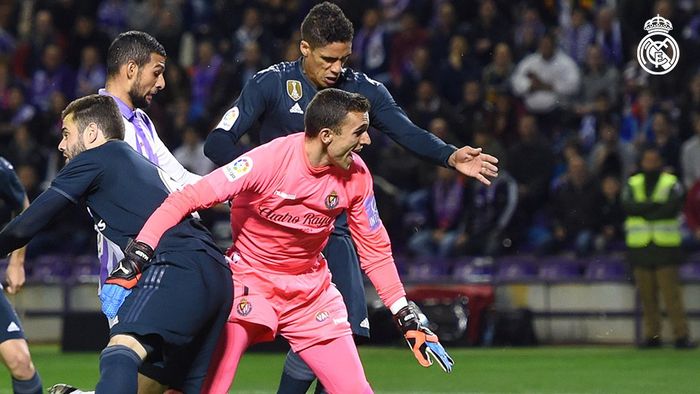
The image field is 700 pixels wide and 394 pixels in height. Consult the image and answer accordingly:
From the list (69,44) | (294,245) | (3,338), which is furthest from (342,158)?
(69,44)

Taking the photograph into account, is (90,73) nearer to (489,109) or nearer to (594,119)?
(489,109)

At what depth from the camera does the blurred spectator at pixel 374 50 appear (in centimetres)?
1756

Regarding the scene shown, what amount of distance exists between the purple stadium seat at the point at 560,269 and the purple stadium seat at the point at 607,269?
0.13m

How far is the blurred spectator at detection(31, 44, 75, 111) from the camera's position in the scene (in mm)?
19219

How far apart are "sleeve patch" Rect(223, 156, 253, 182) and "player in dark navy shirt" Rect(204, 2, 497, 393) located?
948 mm

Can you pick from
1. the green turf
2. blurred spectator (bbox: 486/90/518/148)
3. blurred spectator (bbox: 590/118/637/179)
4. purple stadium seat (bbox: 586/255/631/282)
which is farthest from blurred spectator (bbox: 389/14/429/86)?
the green turf

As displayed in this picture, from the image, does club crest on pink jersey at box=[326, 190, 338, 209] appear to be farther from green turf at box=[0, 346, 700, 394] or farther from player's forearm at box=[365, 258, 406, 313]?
green turf at box=[0, 346, 700, 394]

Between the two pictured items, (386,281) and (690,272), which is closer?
(386,281)

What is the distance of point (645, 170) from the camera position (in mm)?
14914

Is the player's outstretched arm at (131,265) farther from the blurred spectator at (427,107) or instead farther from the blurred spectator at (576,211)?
the blurred spectator at (427,107)

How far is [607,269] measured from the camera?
15.5 meters

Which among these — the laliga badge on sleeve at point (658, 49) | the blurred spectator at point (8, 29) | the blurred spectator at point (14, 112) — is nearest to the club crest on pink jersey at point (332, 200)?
the laliga badge on sleeve at point (658, 49)

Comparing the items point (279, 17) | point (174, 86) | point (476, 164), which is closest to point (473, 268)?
point (279, 17)

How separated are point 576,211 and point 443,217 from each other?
1.59 meters
